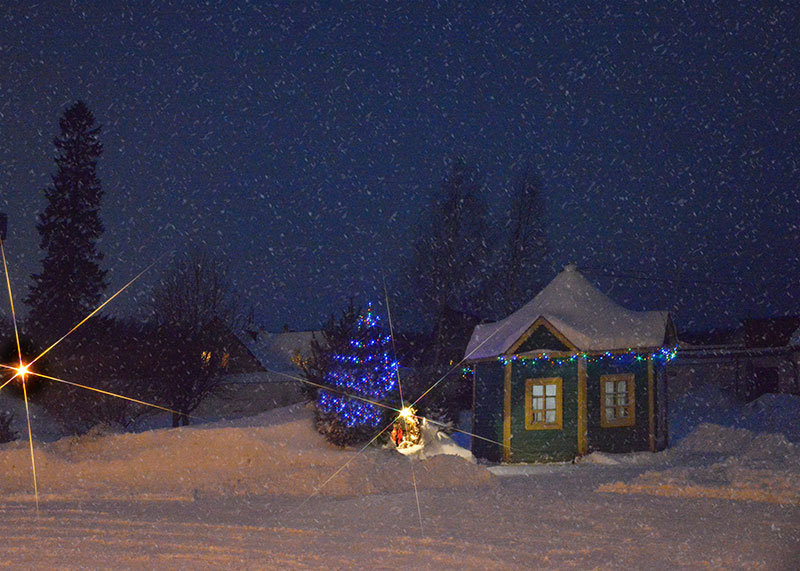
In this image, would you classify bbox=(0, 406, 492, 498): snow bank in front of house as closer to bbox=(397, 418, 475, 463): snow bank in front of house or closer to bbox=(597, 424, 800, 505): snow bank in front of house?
bbox=(397, 418, 475, 463): snow bank in front of house

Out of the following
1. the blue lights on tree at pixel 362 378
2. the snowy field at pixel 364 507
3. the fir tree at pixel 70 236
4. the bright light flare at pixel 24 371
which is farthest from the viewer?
the fir tree at pixel 70 236

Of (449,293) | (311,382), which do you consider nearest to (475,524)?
(311,382)

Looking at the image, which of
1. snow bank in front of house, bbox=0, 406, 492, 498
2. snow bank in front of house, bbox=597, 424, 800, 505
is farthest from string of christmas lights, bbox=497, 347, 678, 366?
snow bank in front of house, bbox=0, 406, 492, 498

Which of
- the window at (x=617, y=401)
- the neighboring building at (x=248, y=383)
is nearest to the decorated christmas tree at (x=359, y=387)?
Result: the window at (x=617, y=401)

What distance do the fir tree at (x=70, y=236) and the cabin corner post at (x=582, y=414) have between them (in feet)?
83.5

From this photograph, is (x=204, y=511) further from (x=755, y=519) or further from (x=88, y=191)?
(x=88, y=191)

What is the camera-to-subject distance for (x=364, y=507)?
12156 mm

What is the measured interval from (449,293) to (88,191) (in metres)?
21.3

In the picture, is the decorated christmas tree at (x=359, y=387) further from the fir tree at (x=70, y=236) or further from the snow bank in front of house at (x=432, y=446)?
the fir tree at (x=70, y=236)

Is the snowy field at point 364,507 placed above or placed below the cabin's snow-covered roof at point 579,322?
below

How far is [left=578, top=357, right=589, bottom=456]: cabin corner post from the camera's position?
2108 centimetres

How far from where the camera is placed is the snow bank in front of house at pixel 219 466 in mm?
14891

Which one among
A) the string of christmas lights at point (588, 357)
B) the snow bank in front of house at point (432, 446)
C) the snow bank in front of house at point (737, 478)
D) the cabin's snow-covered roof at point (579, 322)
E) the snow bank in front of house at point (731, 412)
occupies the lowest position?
the snow bank in front of house at point (731, 412)

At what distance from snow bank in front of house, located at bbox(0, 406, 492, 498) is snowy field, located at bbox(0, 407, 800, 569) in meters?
0.05
